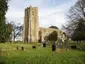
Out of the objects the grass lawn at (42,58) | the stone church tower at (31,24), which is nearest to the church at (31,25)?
the stone church tower at (31,24)

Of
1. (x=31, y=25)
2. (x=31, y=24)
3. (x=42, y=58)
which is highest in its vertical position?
(x=31, y=24)

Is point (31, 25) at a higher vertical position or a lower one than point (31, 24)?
lower

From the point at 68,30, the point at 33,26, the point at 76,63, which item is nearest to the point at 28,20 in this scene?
the point at 33,26

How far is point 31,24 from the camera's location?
14362 cm

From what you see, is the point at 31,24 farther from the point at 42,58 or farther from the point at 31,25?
the point at 42,58

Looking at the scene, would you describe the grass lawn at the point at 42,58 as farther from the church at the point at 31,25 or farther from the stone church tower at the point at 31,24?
the stone church tower at the point at 31,24

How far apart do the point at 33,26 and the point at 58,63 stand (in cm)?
12715

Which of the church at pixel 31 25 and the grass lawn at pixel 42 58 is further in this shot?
the church at pixel 31 25

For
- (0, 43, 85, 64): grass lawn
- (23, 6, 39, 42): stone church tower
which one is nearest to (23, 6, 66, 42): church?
(23, 6, 39, 42): stone church tower

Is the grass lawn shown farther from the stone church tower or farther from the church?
the stone church tower

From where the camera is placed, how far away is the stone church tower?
143 m

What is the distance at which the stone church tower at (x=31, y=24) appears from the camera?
471 ft

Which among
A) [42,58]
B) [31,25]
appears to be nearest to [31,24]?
[31,25]

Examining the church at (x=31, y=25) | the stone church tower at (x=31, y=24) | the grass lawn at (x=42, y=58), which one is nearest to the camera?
the grass lawn at (x=42, y=58)
